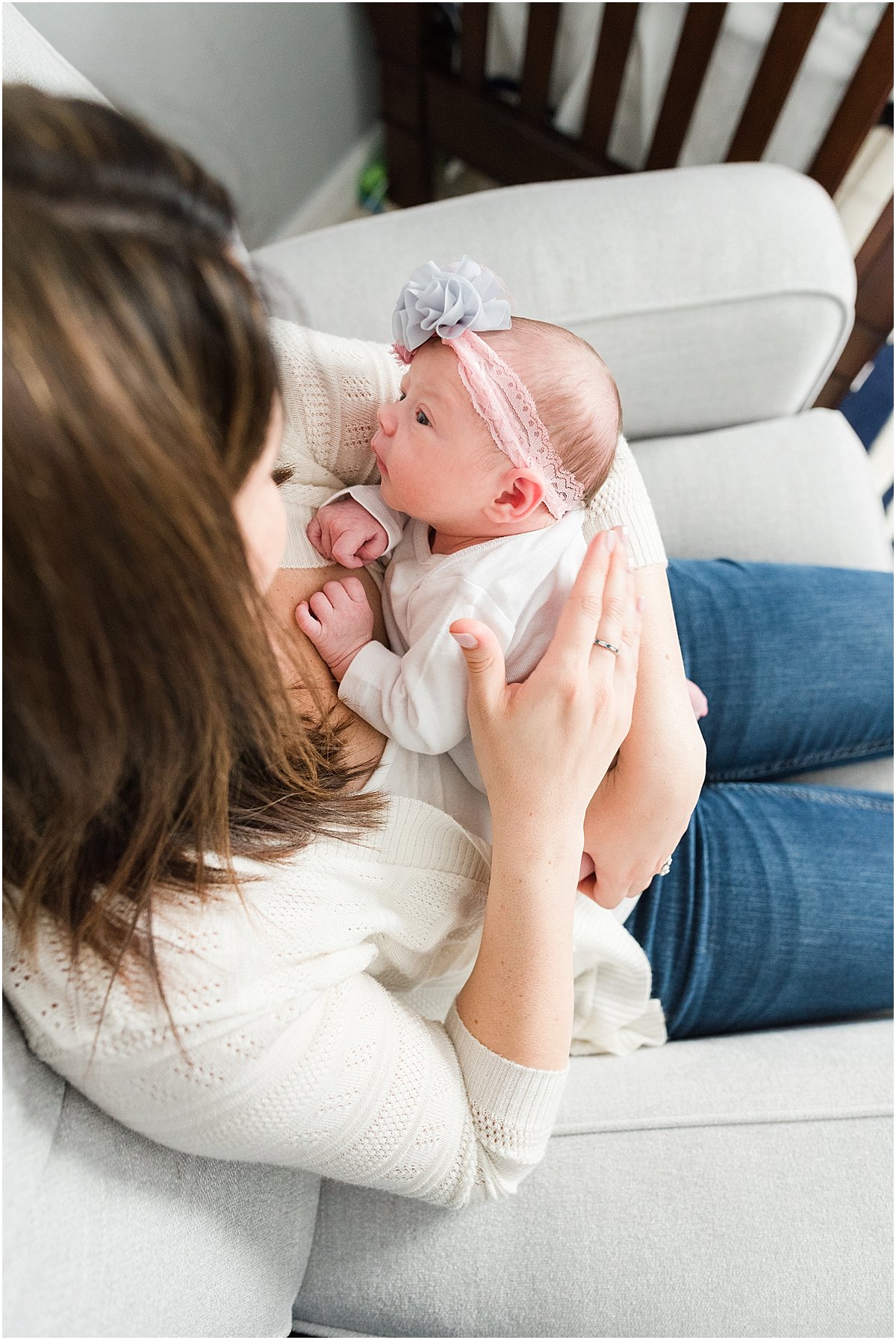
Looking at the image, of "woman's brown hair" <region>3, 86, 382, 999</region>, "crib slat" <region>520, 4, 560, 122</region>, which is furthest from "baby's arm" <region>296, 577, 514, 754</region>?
"crib slat" <region>520, 4, 560, 122</region>

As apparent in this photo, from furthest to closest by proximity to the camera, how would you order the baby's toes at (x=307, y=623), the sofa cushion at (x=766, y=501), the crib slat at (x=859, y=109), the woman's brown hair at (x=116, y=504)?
the crib slat at (x=859, y=109) → the sofa cushion at (x=766, y=501) → the baby's toes at (x=307, y=623) → the woman's brown hair at (x=116, y=504)

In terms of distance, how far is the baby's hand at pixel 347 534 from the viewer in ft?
2.77

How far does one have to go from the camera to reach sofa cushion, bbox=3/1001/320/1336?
1.69 ft

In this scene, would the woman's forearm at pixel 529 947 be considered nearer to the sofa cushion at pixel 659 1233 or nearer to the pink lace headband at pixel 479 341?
the sofa cushion at pixel 659 1233

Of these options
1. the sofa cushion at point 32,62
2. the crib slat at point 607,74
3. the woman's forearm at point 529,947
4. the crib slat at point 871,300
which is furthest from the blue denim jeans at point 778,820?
the crib slat at point 607,74

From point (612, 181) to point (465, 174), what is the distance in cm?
141

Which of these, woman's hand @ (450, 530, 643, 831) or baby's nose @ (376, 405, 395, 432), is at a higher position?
baby's nose @ (376, 405, 395, 432)

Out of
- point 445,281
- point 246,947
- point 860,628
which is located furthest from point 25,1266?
point 860,628

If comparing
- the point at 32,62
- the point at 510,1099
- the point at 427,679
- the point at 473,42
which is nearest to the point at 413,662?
the point at 427,679

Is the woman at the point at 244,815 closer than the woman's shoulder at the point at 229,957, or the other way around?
the woman at the point at 244,815

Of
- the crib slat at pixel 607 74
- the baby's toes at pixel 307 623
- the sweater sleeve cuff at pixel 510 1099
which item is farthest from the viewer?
the crib slat at pixel 607 74

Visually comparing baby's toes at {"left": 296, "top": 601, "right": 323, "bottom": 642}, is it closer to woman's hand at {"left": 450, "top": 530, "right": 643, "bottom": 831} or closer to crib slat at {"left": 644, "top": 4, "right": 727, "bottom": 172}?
woman's hand at {"left": 450, "top": 530, "right": 643, "bottom": 831}

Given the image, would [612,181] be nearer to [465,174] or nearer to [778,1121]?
[778,1121]

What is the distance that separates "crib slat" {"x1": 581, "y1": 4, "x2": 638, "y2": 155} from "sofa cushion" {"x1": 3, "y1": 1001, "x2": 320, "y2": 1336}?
181cm
